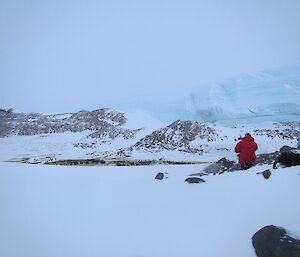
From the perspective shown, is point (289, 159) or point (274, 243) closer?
point (274, 243)

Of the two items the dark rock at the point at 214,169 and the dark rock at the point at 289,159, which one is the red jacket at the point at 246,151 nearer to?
the dark rock at the point at 214,169

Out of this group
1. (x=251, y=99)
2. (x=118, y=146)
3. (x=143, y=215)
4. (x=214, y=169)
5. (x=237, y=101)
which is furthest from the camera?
(x=237, y=101)

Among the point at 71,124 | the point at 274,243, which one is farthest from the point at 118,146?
the point at 274,243

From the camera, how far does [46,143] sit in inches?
1100

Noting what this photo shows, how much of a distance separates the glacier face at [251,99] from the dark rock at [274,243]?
23565 millimetres

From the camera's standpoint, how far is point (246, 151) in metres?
8.62

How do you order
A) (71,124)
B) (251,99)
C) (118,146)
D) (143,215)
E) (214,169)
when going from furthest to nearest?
(71,124) < (251,99) < (118,146) < (214,169) < (143,215)

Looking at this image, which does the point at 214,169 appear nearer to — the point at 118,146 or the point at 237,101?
the point at 118,146

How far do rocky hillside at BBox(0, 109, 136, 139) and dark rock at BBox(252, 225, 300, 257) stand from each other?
2318cm

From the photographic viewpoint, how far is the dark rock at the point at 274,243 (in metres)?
3.38

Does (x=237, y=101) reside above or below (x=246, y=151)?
above

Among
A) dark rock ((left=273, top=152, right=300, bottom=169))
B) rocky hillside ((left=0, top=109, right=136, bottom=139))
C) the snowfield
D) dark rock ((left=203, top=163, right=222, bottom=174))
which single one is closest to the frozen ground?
rocky hillside ((left=0, top=109, right=136, bottom=139))

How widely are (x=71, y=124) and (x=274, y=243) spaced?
30260 millimetres

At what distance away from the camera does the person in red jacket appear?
28.0 feet
